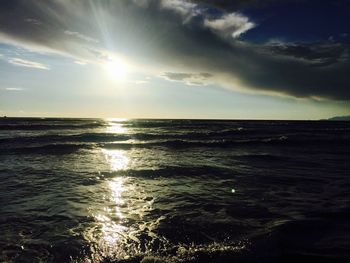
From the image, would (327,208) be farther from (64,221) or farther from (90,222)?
(64,221)

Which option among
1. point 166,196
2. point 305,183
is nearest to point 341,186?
point 305,183

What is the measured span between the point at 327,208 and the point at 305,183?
3903mm

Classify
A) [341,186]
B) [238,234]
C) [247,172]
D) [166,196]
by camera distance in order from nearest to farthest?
1. [238,234]
2. [166,196]
3. [341,186]
4. [247,172]

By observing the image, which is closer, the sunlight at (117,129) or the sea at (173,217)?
the sea at (173,217)

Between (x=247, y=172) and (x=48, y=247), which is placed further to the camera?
(x=247, y=172)

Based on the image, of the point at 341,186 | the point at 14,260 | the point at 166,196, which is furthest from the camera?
the point at 341,186

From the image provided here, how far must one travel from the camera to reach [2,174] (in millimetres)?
14055

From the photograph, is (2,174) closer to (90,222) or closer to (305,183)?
(90,222)

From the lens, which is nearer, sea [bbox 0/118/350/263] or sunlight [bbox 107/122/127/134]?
sea [bbox 0/118/350/263]

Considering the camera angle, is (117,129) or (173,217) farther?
(117,129)

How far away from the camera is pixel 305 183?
1272 centimetres

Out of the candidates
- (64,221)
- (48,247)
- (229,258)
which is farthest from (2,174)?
(229,258)

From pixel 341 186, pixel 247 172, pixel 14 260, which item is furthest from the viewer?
pixel 247 172

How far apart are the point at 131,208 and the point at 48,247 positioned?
3.25 meters
